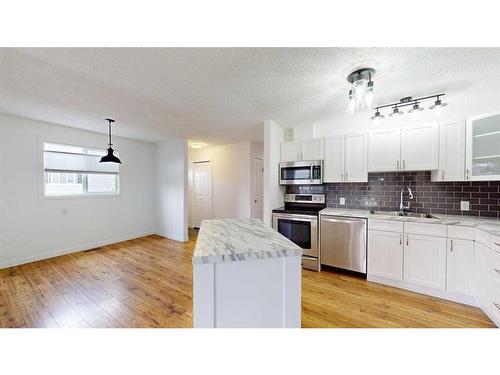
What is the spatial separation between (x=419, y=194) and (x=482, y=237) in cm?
88

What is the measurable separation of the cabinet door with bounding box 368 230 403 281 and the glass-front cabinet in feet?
3.42

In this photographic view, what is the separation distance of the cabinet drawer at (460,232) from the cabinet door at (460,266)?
42mm

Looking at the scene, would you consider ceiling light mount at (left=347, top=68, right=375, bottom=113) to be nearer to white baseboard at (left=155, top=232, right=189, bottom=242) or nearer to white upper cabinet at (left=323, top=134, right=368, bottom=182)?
white upper cabinet at (left=323, top=134, right=368, bottom=182)

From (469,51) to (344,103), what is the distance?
3.61 ft

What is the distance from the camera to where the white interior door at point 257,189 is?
4832 millimetres

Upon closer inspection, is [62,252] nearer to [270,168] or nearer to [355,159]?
[270,168]

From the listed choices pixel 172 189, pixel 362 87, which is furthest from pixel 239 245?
pixel 172 189

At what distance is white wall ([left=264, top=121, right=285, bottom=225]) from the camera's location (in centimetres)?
320

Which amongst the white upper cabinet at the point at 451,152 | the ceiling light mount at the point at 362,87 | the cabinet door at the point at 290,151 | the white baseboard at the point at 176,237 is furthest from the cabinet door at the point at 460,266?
the white baseboard at the point at 176,237

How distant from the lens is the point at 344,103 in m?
2.48

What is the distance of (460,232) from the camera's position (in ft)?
6.74

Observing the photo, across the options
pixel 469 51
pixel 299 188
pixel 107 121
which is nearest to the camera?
pixel 469 51
